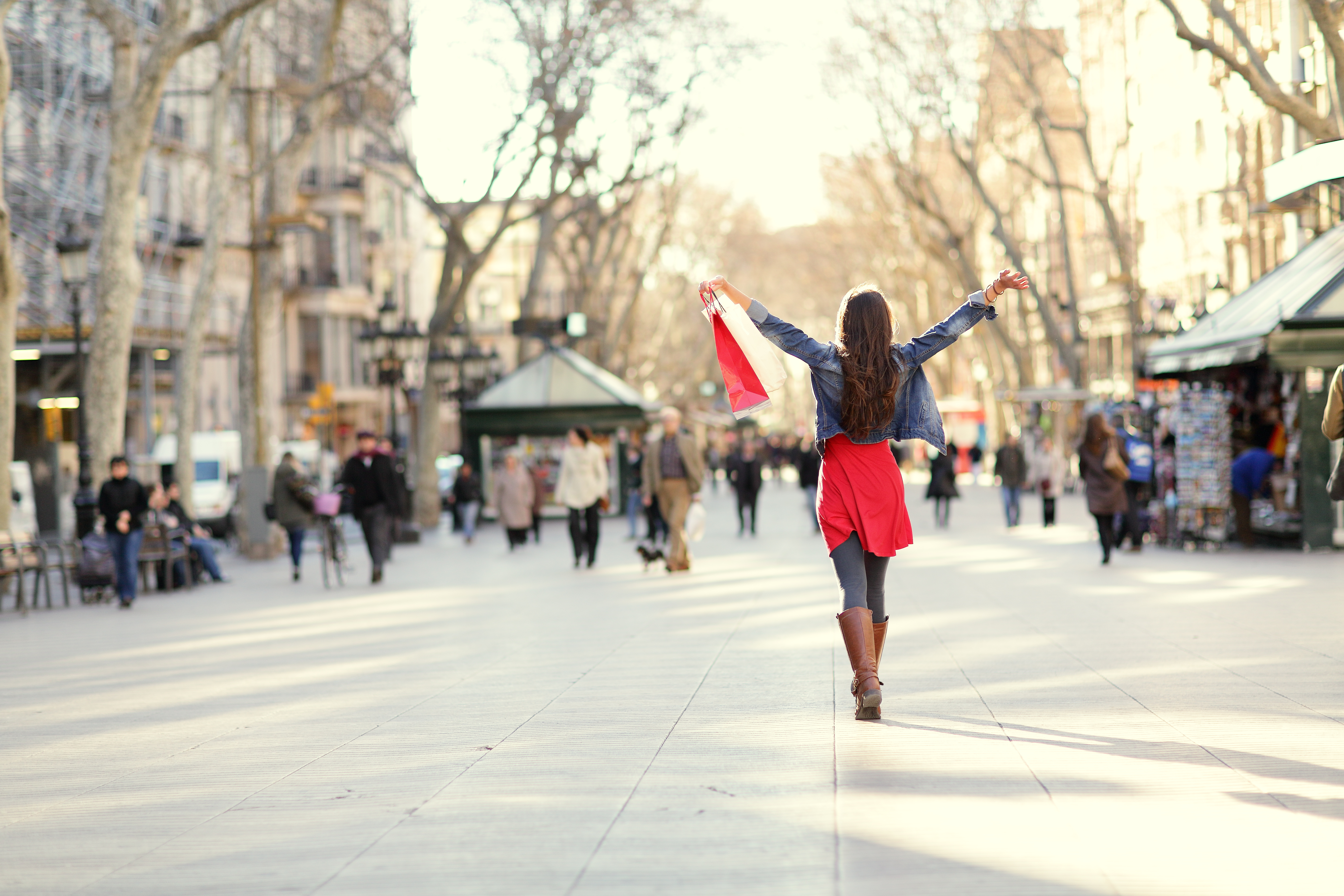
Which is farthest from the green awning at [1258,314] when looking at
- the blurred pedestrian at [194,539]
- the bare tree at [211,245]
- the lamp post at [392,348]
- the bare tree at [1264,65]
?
the lamp post at [392,348]

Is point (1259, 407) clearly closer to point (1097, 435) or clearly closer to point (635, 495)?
point (1097, 435)

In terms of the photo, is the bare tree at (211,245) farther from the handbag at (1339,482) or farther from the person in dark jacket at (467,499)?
the handbag at (1339,482)

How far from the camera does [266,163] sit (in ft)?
68.2

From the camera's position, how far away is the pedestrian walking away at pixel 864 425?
285 inches

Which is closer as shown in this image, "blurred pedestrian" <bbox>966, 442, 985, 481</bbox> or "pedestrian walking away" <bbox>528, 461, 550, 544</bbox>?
"pedestrian walking away" <bbox>528, 461, 550, 544</bbox>

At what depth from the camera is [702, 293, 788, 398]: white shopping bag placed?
25.4 ft

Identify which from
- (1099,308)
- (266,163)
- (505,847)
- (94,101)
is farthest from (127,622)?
(1099,308)

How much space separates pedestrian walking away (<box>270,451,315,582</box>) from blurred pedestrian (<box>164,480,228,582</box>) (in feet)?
2.93

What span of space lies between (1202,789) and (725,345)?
3106mm

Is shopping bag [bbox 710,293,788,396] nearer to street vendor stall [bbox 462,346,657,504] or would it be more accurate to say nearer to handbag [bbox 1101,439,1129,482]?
handbag [bbox 1101,439,1129,482]

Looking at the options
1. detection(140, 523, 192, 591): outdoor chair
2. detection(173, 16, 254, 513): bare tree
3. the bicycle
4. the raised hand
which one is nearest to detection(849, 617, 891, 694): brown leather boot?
the raised hand

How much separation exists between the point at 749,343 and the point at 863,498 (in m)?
0.98

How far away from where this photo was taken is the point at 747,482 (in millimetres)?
25766

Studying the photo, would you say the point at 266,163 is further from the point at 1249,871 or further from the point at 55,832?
the point at 1249,871
